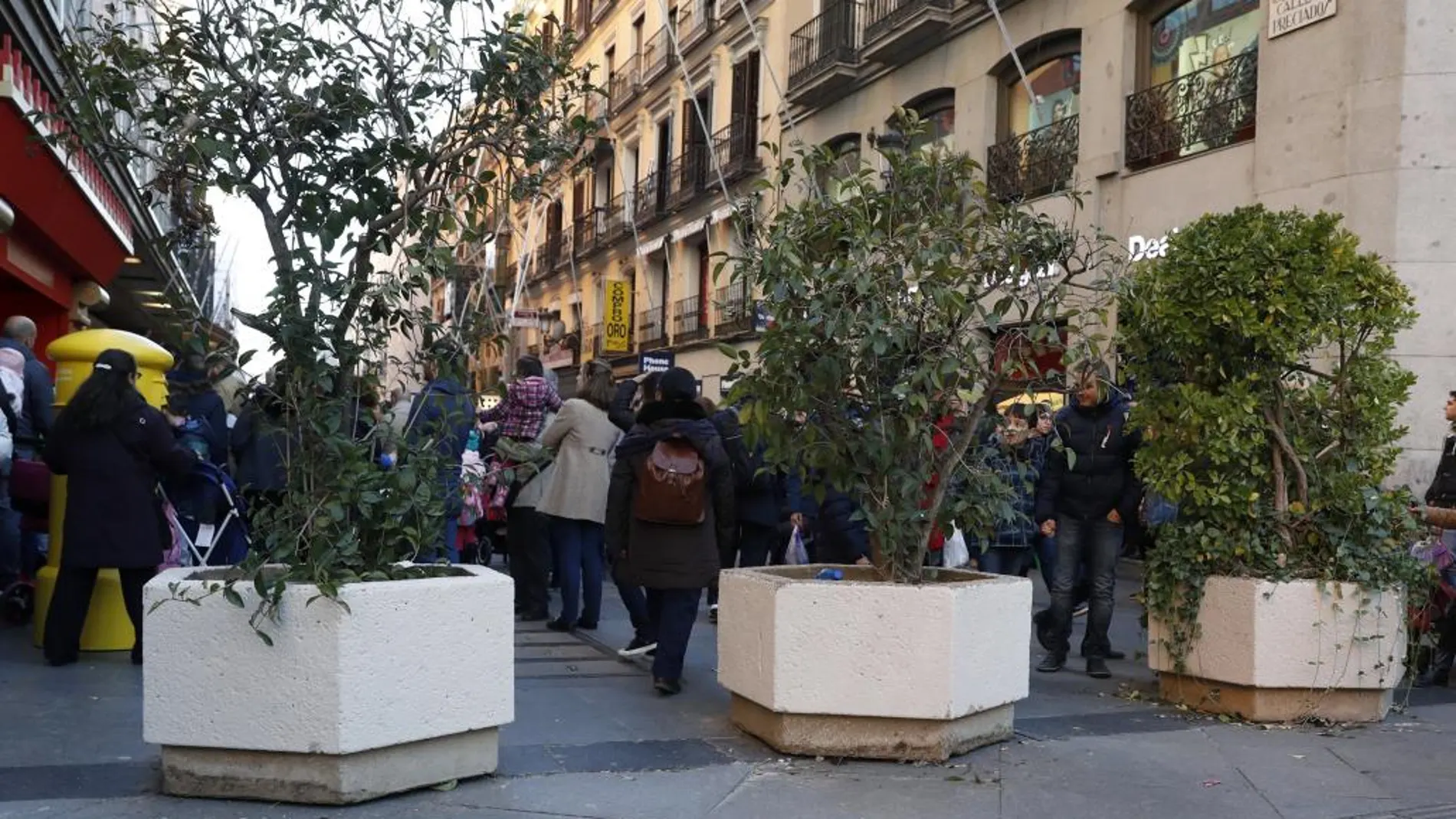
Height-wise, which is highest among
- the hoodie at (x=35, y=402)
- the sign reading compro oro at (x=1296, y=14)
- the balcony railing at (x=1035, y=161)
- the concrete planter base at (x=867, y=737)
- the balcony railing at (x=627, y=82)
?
the balcony railing at (x=627, y=82)

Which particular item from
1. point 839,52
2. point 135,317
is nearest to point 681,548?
point 839,52

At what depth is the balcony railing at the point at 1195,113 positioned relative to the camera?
13.5m

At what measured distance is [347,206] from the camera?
4.68 metres

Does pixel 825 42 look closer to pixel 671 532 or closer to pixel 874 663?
pixel 671 532

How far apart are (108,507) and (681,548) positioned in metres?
2.90

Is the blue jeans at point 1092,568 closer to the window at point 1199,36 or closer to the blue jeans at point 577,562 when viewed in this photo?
the blue jeans at point 577,562

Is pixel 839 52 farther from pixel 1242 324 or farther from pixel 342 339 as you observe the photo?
pixel 342 339

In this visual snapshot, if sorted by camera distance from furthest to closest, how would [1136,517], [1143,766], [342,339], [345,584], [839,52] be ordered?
[839,52] → [1136,517] → [1143,766] → [342,339] → [345,584]

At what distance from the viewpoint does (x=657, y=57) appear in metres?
33.4

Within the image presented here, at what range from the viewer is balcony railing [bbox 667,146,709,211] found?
28.9 metres

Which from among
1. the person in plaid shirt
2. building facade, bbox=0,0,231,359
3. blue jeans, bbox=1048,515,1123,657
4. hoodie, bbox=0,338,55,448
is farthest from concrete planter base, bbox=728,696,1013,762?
hoodie, bbox=0,338,55,448

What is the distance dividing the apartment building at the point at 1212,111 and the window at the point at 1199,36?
2 centimetres

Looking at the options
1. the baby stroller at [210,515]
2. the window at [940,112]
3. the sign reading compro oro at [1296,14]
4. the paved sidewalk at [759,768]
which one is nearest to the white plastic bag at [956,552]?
the paved sidewalk at [759,768]

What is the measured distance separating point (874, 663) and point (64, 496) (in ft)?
15.9
